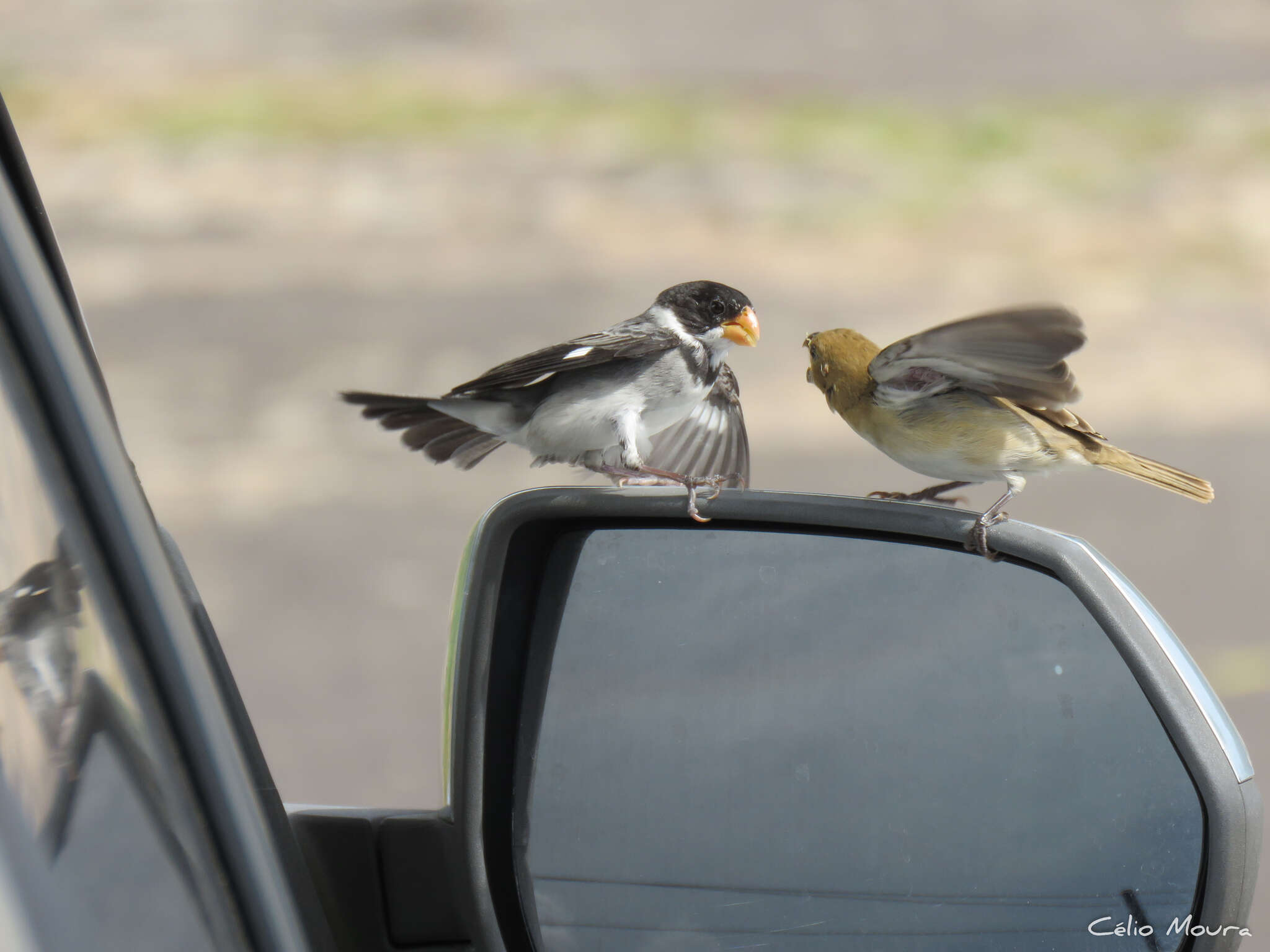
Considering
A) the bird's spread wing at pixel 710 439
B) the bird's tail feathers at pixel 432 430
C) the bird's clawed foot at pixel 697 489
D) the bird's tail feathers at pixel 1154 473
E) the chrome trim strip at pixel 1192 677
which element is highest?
the bird's tail feathers at pixel 432 430

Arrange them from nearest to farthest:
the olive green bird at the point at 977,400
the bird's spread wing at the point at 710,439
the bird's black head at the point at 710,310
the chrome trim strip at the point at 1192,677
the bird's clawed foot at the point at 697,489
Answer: the chrome trim strip at the point at 1192,677 → the bird's clawed foot at the point at 697,489 → the olive green bird at the point at 977,400 → the bird's spread wing at the point at 710,439 → the bird's black head at the point at 710,310

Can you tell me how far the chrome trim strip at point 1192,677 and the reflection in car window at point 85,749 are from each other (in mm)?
889

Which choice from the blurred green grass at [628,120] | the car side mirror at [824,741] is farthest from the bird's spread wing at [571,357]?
the blurred green grass at [628,120]

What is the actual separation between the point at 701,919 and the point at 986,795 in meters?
0.34

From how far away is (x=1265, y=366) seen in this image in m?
9.08

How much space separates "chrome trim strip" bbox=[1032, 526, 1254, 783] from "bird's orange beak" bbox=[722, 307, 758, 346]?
1420 mm

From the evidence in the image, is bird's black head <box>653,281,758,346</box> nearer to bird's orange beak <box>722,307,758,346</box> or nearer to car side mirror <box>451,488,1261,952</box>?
bird's orange beak <box>722,307,758,346</box>

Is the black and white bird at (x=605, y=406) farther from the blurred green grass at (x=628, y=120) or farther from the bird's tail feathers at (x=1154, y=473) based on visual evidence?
the blurred green grass at (x=628, y=120)

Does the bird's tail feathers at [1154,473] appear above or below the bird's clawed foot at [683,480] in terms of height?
below

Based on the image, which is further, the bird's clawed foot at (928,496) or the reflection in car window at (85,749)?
the bird's clawed foot at (928,496)

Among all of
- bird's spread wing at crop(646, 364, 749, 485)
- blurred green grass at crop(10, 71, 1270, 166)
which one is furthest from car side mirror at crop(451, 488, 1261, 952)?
blurred green grass at crop(10, 71, 1270, 166)

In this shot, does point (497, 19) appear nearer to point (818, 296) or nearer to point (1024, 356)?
point (818, 296)

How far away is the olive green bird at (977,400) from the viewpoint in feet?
5.92

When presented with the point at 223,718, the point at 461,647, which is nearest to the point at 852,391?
the point at 461,647
